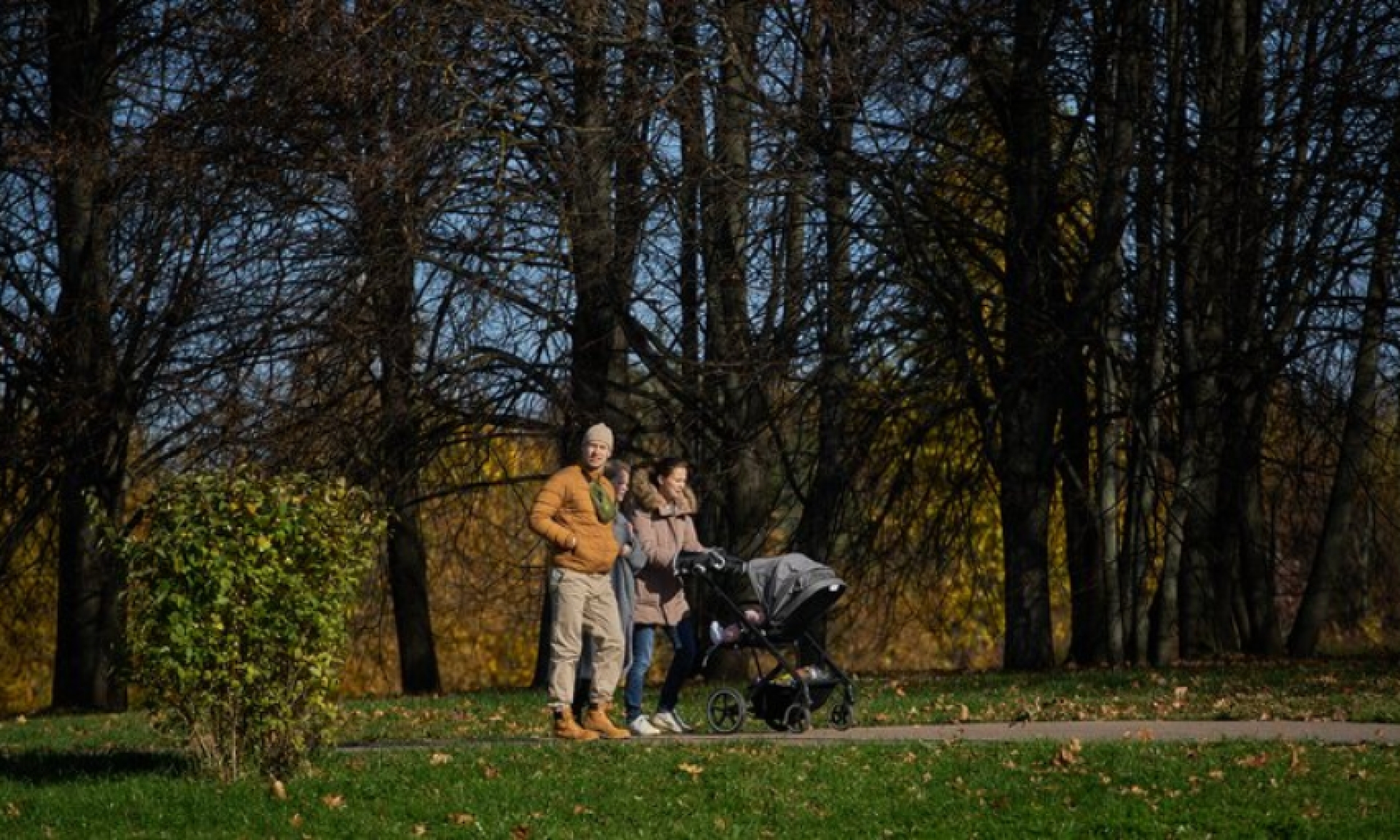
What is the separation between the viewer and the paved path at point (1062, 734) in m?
13.7

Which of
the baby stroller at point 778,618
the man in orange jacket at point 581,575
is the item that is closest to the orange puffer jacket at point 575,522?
the man in orange jacket at point 581,575

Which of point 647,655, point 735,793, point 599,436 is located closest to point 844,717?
point 647,655

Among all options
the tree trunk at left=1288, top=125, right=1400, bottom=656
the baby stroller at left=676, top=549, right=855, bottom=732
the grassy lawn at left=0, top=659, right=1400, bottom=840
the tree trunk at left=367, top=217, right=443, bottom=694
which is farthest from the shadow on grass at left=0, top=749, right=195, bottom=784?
the tree trunk at left=1288, top=125, right=1400, bottom=656

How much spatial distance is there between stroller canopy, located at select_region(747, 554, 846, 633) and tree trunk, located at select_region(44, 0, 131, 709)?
11707 millimetres

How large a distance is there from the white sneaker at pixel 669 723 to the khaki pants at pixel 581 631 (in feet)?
2.91

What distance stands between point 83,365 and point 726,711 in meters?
12.7

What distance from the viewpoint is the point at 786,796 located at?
1155 cm

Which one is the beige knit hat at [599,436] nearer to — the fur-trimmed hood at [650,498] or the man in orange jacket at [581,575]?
the man in orange jacket at [581,575]

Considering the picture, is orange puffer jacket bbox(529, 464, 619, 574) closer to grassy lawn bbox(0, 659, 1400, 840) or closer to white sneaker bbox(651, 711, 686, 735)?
grassy lawn bbox(0, 659, 1400, 840)

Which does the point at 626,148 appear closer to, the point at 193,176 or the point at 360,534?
the point at 193,176

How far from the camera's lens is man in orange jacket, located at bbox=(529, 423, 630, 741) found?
13984 mm

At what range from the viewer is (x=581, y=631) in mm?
14086

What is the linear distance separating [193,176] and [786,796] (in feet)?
40.7

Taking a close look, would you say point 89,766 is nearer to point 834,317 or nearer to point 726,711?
point 726,711
